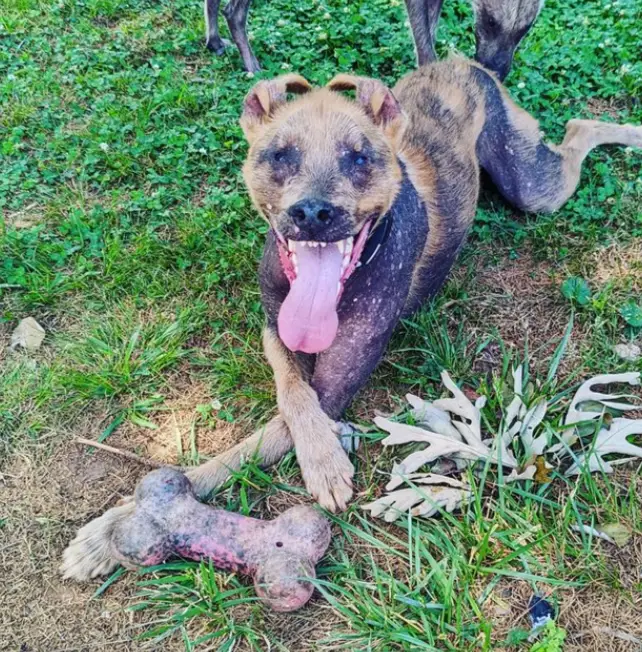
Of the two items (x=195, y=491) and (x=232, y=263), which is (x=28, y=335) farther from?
(x=195, y=491)

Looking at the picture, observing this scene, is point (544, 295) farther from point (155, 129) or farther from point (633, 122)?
point (155, 129)

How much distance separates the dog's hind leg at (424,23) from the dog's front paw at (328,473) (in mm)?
3172

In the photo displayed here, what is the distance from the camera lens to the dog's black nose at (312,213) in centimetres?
280

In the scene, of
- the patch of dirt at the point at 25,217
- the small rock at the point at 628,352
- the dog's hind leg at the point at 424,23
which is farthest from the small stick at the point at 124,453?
the dog's hind leg at the point at 424,23

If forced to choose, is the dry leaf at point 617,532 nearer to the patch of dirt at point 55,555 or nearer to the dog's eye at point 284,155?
the patch of dirt at point 55,555

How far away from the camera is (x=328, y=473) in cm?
307

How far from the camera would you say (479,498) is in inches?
114

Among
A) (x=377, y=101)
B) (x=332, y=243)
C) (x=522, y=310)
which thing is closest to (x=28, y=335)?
(x=332, y=243)

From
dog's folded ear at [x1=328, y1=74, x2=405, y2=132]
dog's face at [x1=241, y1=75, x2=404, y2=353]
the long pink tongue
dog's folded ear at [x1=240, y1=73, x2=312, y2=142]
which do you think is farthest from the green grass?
dog's folded ear at [x1=328, y1=74, x2=405, y2=132]

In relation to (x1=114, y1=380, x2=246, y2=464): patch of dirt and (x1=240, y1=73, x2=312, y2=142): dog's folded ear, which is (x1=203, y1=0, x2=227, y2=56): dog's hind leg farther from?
(x1=114, y1=380, x2=246, y2=464): patch of dirt

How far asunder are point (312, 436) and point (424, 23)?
10.7 feet

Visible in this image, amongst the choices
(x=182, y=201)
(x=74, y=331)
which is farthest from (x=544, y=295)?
(x=74, y=331)

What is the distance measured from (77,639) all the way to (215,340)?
1.65 m

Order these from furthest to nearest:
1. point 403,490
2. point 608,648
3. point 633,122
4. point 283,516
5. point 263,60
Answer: point 263,60 < point 633,122 < point 403,490 < point 283,516 < point 608,648
